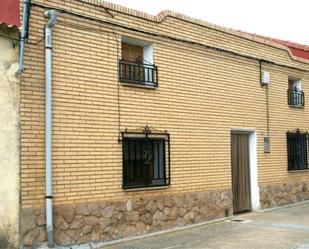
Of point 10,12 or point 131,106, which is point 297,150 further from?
point 10,12

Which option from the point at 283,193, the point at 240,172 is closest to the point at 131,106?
the point at 240,172

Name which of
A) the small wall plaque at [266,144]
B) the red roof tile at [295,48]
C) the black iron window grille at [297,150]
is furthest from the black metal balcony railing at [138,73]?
the red roof tile at [295,48]

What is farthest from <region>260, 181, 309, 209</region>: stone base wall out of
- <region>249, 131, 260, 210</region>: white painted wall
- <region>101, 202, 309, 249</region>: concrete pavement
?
<region>101, 202, 309, 249</region>: concrete pavement

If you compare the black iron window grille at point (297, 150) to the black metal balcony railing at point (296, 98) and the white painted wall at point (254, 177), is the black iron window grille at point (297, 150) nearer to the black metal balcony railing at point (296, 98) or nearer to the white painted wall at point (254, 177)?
the black metal balcony railing at point (296, 98)

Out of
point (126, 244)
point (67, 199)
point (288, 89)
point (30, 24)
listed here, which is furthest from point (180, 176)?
point (288, 89)

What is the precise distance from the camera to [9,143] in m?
7.46

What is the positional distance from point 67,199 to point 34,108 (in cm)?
159

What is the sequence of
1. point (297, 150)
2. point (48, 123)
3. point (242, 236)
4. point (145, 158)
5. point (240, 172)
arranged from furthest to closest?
point (297, 150)
point (240, 172)
point (145, 158)
point (242, 236)
point (48, 123)

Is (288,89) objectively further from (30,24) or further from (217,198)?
(30,24)

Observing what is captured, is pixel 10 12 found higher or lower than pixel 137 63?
higher

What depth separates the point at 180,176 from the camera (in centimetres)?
1030

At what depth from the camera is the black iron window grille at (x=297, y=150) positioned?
1401 centimetres

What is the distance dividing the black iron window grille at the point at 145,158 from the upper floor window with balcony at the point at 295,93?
18.7 ft

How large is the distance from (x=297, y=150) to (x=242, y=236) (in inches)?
225
